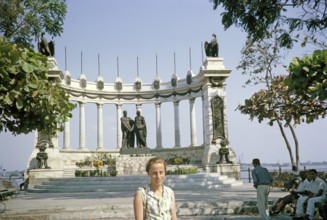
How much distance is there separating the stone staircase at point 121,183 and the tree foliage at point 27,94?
10.7 metres

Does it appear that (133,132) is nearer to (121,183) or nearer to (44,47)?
(121,183)

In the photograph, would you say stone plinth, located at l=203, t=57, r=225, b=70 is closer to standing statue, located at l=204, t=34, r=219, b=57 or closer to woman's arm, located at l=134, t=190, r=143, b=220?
standing statue, located at l=204, t=34, r=219, b=57

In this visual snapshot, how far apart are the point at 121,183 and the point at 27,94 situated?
12.9m

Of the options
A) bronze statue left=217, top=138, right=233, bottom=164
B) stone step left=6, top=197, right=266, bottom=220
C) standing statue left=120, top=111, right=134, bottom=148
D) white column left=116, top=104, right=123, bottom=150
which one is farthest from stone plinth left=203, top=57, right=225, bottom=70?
stone step left=6, top=197, right=266, bottom=220

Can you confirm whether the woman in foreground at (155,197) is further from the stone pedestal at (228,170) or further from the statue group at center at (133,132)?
the stone pedestal at (228,170)

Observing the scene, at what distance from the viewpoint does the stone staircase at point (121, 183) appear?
19.9m

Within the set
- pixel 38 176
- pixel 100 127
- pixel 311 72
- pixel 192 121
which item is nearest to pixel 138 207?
pixel 311 72

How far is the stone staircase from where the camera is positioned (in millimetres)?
19938

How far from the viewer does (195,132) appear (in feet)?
118

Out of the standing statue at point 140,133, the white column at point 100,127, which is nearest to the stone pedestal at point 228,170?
the standing statue at point 140,133

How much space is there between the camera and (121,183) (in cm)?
2025

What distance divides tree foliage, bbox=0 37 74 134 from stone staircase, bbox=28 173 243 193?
35.2 ft

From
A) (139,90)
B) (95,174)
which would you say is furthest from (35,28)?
(139,90)

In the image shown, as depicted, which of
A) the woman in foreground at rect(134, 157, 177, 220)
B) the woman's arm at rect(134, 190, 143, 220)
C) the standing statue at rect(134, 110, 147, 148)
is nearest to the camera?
the woman's arm at rect(134, 190, 143, 220)
